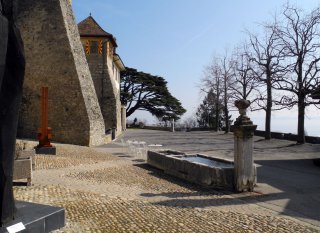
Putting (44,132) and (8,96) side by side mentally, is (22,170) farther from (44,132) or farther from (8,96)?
(44,132)

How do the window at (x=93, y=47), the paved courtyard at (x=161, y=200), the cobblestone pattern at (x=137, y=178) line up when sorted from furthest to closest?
1. the window at (x=93, y=47)
2. the cobblestone pattern at (x=137, y=178)
3. the paved courtyard at (x=161, y=200)

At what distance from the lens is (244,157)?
9406 millimetres

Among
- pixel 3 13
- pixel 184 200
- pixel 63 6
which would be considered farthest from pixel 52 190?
pixel 63 6

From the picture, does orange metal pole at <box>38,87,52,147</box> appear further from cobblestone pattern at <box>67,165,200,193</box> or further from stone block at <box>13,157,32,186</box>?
stone block at <box>13,157,32,186</box>

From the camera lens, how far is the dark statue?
319 centimetres

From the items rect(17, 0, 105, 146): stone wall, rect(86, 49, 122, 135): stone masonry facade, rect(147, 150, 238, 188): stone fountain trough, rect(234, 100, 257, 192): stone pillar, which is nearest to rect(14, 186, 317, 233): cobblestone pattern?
rect(234, 100, 257, 192): stone pillar

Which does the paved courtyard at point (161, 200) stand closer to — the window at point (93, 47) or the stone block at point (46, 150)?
the stone block at point (46, 150)

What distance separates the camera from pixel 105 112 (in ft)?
114

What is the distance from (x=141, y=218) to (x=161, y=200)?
186 centimetres

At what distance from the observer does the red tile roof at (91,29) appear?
3431 cm

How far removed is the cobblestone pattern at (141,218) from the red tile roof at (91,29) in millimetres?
28401

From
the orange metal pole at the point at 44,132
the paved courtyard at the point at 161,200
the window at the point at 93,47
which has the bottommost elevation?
the paved courtyard at the point at 161,200

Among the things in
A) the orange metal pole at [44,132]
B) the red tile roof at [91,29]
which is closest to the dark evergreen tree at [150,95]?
the red tile roof at [91,29]

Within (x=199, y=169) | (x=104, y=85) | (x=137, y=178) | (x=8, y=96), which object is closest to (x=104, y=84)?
(x=104, y=85)
